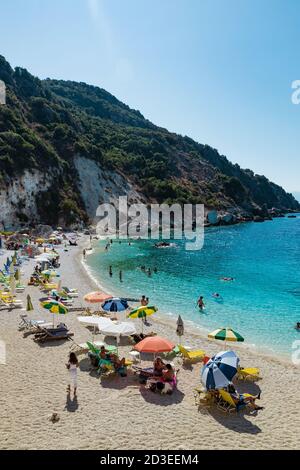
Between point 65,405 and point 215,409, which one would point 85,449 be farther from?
point 215,409

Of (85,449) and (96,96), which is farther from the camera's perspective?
(96,96)

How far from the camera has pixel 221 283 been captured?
3512 centimetres

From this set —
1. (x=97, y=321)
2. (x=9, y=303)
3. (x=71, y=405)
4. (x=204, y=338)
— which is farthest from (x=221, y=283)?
(x=71, y=405)

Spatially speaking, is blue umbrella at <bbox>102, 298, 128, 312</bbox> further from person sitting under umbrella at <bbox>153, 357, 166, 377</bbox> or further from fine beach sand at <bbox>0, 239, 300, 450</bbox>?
person sitting under umbrella at <bbox>153, 357, 166, 377</bbox>

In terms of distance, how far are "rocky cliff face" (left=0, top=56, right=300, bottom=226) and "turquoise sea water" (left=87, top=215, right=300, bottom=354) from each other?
1799 cm

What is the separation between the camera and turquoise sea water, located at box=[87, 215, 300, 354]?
910 inches

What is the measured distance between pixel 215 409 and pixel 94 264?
35121mm

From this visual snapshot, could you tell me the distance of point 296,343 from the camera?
1975cm

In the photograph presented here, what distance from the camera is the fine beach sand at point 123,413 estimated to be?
31.2 ft

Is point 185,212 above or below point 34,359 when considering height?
above

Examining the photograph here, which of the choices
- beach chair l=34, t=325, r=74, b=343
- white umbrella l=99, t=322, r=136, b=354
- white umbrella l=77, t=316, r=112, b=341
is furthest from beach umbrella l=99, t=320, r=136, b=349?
beach chair l=34, t=325, r=74, b=343

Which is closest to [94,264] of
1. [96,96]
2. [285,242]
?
[285,242]

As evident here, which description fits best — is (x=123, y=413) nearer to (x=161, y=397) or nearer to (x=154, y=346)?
(x=161, y=397)

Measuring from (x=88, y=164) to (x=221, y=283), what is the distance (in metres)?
61.8
